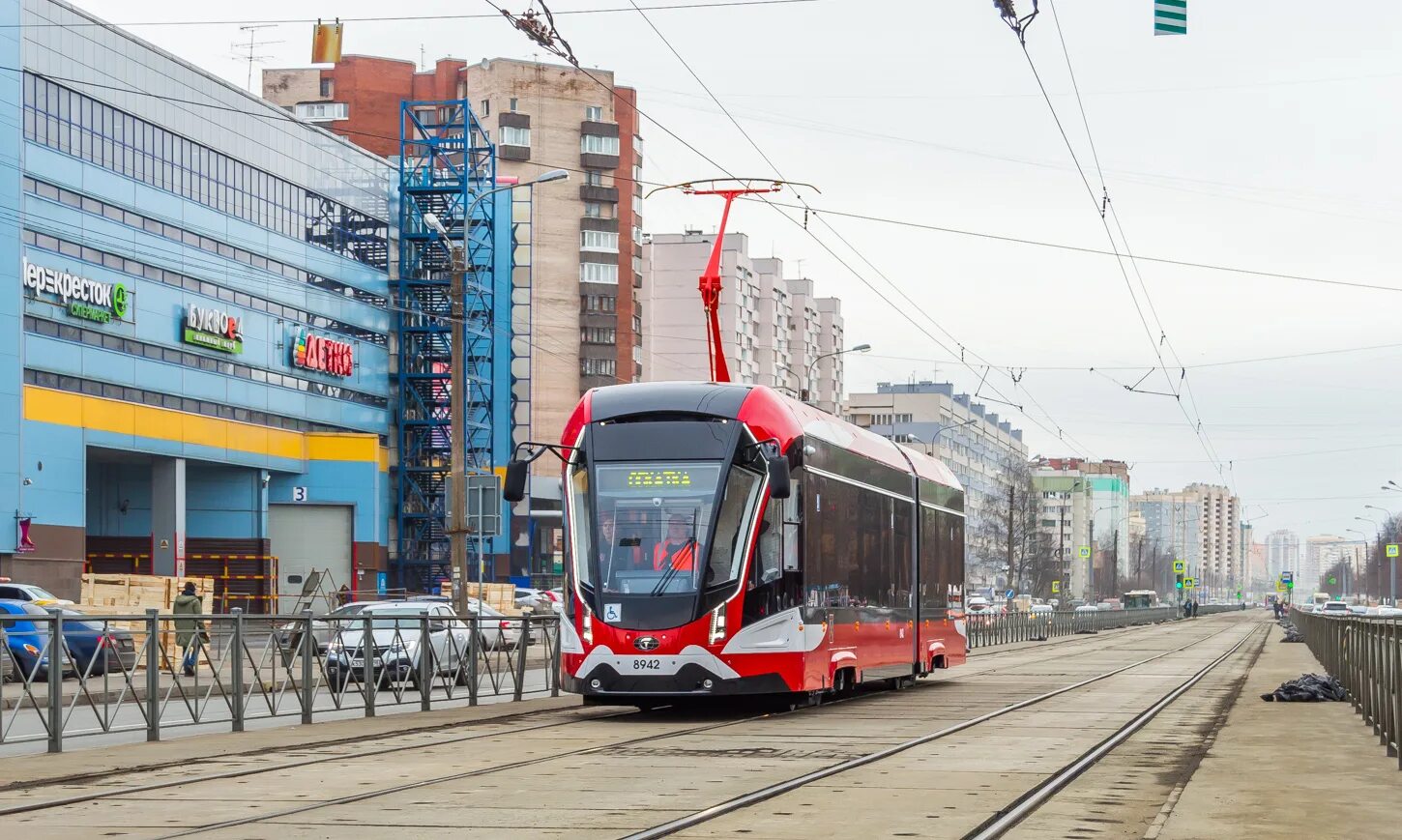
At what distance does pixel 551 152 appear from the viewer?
104 metres

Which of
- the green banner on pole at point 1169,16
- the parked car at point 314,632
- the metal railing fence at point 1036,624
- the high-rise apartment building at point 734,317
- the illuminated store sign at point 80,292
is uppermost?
the high-rise apartment building at point 734,317

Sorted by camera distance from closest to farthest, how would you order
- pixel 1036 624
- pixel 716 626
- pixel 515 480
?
1. pixel 716 626
2. pixel 515 480
3. pixel 1036 624

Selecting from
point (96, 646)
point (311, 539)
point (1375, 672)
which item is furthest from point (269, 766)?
point (311, 539)

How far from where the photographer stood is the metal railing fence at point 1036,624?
2160 inches

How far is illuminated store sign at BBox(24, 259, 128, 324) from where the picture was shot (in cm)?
4938

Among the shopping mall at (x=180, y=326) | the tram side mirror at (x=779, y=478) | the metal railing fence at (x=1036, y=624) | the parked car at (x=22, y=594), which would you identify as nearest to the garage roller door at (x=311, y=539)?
the shopping mall at (x=180, y=326)

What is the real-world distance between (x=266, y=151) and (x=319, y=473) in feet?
38.0

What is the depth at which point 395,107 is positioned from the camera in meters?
104

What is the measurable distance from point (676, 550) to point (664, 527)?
0.94ft

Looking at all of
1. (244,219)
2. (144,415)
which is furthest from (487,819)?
(244,219)

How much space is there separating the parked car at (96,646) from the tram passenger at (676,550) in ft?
16.9

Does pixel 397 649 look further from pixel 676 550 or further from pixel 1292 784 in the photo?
pixel 1292 784

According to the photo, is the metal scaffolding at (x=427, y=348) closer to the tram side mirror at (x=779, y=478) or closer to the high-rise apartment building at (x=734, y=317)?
the high-rise apartment building at (x=734, y=317)

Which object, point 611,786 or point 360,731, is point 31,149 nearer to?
point 360,731
